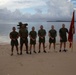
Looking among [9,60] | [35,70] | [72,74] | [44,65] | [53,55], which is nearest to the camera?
[72,74]

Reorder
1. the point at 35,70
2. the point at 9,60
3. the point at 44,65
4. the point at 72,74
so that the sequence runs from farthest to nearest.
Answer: the point at 9,60 < the point at 44,65 < the point at 35,70 < the point at 72,74

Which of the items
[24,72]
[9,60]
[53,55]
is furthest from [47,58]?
[24,72]

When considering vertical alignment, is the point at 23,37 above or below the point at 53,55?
above

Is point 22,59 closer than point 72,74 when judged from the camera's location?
No

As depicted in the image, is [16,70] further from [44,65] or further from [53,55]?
[53,55]

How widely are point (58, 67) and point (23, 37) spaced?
3.61 m

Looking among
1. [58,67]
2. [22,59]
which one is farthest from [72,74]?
[22,59]

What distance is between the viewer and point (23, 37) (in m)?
13.7

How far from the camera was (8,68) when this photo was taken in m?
10.9

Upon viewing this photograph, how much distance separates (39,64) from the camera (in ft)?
37.4

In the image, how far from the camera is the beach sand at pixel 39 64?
1015cm

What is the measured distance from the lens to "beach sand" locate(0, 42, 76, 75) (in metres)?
10.1

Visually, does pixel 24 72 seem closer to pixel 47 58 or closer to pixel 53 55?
pixel 47 58

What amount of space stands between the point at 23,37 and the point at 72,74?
15.5ft
